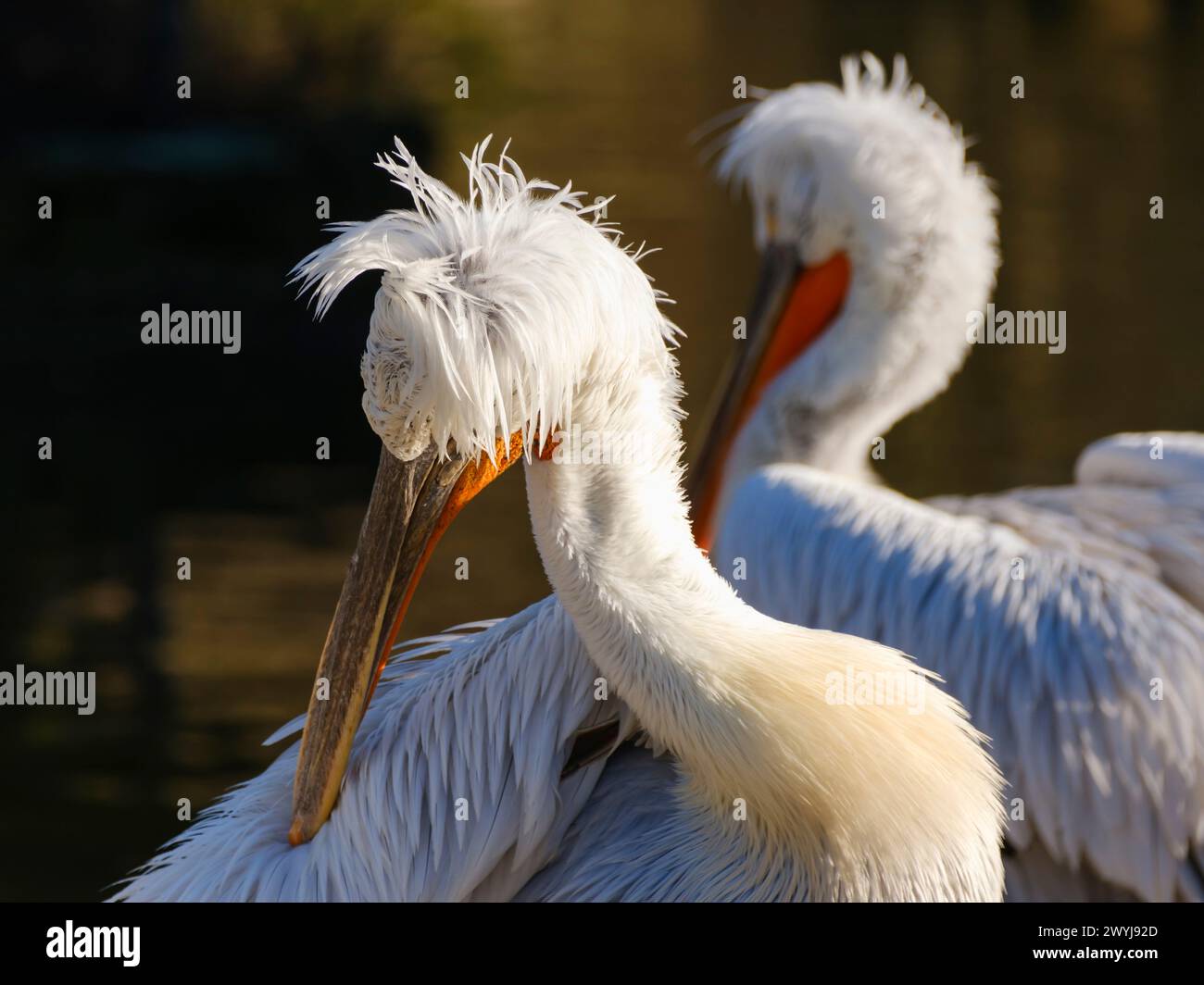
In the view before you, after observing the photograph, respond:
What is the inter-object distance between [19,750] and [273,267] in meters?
5.80

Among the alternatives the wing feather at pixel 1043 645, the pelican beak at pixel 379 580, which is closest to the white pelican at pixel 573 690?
the pelican beak at pixel 379 580

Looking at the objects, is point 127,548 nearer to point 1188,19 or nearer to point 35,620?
point 35,620

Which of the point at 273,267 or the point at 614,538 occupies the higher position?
the point at 273,267

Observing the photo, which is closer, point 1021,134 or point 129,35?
point 129,35

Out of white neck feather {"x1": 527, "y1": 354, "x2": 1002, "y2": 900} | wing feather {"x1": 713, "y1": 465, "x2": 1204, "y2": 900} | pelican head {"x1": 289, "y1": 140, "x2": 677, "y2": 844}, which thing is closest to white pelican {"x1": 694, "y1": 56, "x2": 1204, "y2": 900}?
wing feather {"x1": 713, "y1": 465, "x2": 1204, "y2": 900}

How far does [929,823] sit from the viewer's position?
8.63 feet

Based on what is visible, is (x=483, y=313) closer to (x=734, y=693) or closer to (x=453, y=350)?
(x=453, y=350)

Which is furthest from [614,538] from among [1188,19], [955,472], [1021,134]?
[1188,19]

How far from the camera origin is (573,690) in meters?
2.82

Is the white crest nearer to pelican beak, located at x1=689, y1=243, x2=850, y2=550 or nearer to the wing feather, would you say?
the wing feather

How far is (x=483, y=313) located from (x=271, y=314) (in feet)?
28.3

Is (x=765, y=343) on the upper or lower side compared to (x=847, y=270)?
lower

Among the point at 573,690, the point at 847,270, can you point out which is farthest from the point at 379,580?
the point at 847,270

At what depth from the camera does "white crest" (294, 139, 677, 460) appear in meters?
2.46
